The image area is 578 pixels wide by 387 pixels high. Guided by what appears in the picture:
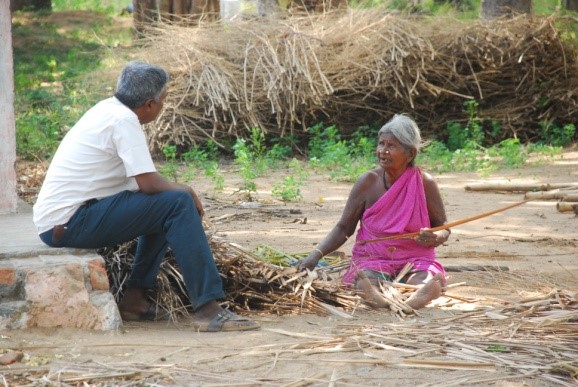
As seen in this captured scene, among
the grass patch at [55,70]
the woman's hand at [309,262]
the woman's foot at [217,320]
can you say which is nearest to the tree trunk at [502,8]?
the grass patch at [55,70]

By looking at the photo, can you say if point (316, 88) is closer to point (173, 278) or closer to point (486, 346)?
point (173, 278)

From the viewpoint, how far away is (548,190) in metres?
7.62

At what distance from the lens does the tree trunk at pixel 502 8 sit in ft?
42.1

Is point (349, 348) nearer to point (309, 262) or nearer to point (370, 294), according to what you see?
point (370, 294)

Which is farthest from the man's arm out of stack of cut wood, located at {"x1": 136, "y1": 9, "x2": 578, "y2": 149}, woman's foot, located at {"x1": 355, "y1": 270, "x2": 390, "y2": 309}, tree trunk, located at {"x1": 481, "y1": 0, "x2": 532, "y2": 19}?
tree trunk, located at {"x1": 481, "y1": 0, "x2": 532, "y2": 19}

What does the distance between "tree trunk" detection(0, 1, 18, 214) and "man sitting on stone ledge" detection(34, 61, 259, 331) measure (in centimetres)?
131

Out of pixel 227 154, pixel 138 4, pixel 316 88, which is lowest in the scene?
pixel 227 154

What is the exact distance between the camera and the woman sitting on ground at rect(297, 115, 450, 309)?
5.23m

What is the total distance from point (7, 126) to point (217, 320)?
2092mm

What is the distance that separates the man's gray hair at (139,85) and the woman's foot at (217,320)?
1012mm

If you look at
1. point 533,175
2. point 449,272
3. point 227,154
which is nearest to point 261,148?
point 227,154

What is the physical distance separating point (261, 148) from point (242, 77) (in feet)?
2.91

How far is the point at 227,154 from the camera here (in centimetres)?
1133

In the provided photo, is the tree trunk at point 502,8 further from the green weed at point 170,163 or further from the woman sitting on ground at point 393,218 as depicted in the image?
the woman sitting on ground at point 393,218
